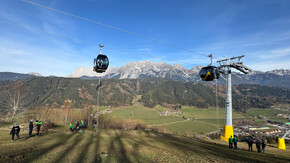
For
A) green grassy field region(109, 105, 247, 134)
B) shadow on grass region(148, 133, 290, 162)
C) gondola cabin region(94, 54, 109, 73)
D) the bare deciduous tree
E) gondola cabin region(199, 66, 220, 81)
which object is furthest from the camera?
green grassy field region(109, 105, 247, 134)

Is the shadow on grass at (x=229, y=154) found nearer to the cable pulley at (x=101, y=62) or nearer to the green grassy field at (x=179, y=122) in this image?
the cable pulley at (x=101, y=62)

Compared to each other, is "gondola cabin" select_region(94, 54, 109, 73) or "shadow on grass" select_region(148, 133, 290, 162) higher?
"gondola cabin" select_region(94, 54, 109, 73)

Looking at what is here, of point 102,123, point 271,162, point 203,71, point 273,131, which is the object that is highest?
point 203,71

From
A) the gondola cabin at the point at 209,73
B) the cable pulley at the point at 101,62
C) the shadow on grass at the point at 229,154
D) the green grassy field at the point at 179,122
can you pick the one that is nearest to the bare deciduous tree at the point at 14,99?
the cable pulley at the point at 101,62

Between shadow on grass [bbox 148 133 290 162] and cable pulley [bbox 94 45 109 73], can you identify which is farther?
cable pulley [bbox 94 45 109 73]

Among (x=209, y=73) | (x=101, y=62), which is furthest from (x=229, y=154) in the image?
(x=101, y=62)

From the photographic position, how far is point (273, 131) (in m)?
121

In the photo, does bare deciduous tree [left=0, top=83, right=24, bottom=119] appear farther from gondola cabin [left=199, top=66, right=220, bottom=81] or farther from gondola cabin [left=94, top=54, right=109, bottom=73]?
gondola cabin [left=199, top=66, right=220, bottom=81]

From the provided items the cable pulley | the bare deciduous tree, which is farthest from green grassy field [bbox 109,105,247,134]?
the cable pulley

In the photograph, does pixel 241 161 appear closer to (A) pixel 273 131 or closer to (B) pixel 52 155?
(B) pixel 52 155

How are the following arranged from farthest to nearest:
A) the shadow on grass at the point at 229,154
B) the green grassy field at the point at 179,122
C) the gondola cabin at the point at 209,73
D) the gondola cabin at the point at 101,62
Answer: the green grassy field at the point at 179,122 → the gondola cabin at the point at 209,73 → the gondola cabin at the point at 101,62 → the shadow on grass at the point at 229,154

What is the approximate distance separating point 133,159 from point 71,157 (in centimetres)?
501

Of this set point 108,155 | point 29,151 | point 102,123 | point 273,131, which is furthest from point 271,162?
point 273,131

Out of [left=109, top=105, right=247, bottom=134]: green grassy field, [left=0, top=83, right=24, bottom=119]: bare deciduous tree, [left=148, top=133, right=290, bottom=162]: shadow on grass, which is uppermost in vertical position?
[left=0, top=83, right=24, bottom=119]: bare deciduous tree
